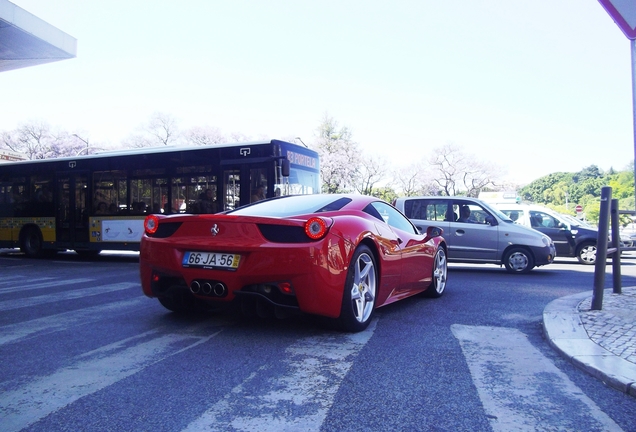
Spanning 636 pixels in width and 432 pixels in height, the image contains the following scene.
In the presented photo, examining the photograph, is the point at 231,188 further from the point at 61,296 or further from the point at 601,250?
the point at 601,250

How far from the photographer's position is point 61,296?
6746 millimetres

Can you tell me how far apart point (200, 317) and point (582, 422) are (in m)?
3.51

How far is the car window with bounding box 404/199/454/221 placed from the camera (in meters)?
11.7

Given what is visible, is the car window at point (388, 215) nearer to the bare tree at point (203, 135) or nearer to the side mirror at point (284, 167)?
the side mirror at point (284, 167)

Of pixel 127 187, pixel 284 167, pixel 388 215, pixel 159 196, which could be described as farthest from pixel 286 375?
pixel 127 187

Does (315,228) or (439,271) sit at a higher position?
(315,228)

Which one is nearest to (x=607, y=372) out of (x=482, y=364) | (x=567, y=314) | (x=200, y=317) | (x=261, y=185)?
(x=482, y=364)

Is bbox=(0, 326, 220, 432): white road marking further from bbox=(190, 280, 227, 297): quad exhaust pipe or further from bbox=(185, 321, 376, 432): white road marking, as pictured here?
bbox=(185, 321, 376, 432): white road marking

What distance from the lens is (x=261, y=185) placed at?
11.9 meters

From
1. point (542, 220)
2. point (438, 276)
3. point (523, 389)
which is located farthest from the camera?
point (542, 220)

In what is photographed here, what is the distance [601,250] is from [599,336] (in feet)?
5.31

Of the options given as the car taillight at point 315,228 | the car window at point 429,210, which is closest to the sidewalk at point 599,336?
the car taillight at point 315,228

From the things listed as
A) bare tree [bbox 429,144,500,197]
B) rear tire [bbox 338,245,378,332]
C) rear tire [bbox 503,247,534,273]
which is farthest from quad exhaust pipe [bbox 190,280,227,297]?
bare tree [bbox 429,144,500,197]

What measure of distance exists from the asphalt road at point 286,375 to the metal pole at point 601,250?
2.24ft
